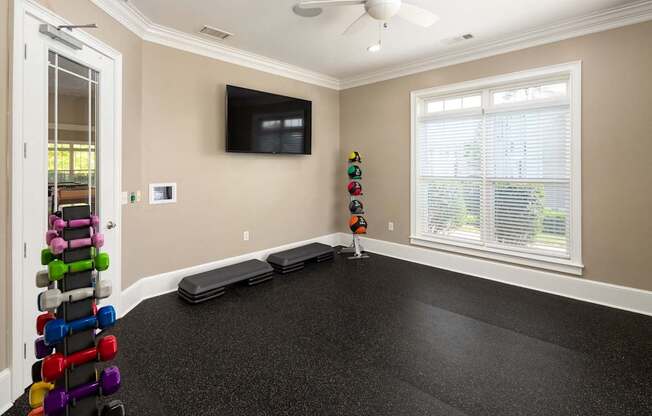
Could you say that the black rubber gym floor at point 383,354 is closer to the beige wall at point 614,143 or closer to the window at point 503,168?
the beige wall at point 614,143

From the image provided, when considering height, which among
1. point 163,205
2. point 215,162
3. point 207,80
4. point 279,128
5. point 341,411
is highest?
point 207,80

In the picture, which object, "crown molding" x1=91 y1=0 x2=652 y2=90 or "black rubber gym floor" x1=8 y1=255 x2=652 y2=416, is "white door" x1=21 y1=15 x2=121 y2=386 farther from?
"black rubber gym floor" x1=8 y1=255 x2=652 y2=416

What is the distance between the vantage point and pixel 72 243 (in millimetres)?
1463

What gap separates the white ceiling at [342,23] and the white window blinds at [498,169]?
0.72 m

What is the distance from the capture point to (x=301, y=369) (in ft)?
7.44

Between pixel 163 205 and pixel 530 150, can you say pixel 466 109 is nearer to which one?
pixel 530 150

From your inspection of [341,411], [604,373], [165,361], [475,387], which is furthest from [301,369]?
[604,373]

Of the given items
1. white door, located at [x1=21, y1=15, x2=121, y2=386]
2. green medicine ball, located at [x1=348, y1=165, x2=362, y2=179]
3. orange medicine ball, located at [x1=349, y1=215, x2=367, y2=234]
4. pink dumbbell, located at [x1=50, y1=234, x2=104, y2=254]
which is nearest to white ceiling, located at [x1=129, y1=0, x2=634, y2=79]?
white door, located at [x1=21, y1=15, x2=121, y2=386]

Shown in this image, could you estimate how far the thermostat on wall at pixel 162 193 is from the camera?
3505mm

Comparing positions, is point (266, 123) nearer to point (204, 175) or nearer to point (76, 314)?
point (204, 175)

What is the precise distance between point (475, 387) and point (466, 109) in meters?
3.46

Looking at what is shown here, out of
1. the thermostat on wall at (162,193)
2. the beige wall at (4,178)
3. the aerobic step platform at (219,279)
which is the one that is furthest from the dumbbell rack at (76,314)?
the thermostat on wall at (162,193)

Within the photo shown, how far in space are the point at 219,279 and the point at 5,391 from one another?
6.32 feet

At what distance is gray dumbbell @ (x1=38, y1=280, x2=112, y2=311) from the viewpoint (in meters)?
1.34
